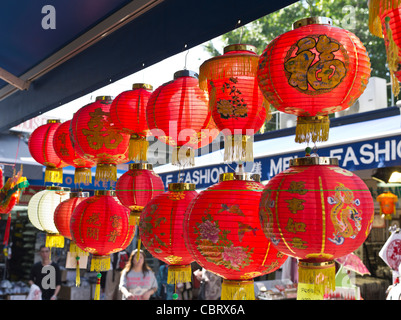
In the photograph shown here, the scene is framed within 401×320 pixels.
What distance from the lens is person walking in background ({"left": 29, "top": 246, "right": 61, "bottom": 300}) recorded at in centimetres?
545

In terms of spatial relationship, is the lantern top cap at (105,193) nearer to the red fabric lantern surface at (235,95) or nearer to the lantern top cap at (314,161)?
the red fabric lantern surface at (235,95)

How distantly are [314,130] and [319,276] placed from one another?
0.44 metres

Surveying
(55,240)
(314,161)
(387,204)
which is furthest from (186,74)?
(387,204)

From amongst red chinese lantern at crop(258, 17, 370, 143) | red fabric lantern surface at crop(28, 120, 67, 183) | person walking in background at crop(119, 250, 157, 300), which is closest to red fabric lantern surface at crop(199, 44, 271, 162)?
red chinese lantern at crop(258, 17, 370, 143)

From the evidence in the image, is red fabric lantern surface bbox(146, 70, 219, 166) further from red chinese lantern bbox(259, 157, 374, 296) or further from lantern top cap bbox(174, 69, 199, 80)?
red chinese lantern bbox(259, 157, 374, 296)

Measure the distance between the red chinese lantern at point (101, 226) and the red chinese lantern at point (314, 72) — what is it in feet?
4.10

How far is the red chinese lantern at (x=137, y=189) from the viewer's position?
7.08ft

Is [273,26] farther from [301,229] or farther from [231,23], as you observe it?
[301,229]

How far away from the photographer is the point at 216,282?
5.21 m

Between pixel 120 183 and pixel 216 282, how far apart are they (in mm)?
3358

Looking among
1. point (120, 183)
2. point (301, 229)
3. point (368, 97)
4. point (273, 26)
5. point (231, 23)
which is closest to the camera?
point (301, 229)

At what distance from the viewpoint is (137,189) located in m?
2.16

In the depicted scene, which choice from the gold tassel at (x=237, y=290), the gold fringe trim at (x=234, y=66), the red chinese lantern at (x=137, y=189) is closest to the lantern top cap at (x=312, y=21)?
the gold fringe trim at (x=234, y=66)
